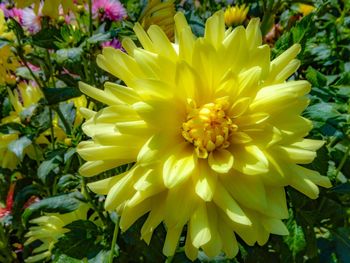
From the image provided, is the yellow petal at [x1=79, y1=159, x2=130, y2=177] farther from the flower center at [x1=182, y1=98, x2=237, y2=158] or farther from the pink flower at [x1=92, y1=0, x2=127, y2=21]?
the pink flower at [x1=92, y1=0, x2=127, y2=21]

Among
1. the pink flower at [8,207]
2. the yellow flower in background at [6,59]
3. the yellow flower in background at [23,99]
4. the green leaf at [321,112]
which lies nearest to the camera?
the green leaf at [321,112]

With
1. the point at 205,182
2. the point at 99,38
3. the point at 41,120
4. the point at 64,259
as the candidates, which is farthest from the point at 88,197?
the point at 205,182

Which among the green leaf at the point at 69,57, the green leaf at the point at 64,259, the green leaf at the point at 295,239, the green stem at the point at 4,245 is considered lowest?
the green stem at the point at 4,245

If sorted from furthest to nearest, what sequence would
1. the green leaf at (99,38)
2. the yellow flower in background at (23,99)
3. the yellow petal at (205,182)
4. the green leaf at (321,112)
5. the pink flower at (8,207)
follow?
the pink flower at (8,207) < the yellow flower in background at (23,99) < the green leaf at (99,38) < the green leaf at (321,112) < the yellow petal at (205,182)

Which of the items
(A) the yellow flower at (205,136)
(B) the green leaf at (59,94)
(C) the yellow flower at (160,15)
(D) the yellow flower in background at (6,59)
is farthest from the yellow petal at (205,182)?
(D) the yellow flower in background at (6,59)

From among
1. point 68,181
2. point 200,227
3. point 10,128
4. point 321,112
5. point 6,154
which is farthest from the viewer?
point 6,154

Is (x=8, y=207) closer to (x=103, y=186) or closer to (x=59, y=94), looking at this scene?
(x=59, y=94)

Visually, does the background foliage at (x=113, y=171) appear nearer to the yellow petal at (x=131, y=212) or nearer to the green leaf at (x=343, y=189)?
the green leaf at (x=343, y=189)
